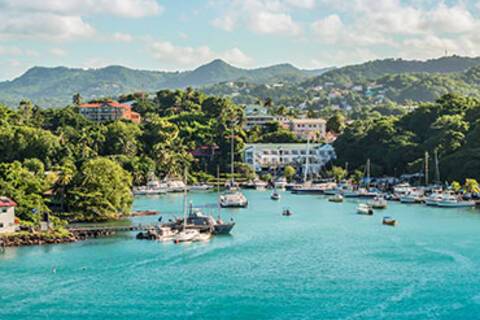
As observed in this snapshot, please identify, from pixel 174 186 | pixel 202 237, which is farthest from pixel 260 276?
pixel 174 186

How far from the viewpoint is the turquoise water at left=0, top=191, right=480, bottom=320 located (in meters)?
31.5

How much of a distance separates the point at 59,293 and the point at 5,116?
2780 inches

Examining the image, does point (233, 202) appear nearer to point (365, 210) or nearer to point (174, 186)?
point (365, 210)

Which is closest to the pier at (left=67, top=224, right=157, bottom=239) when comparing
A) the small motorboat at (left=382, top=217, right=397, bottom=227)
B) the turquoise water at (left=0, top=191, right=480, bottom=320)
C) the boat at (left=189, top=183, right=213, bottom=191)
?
the turquoise water at (left=0, top=191, right=480, bottom=320)

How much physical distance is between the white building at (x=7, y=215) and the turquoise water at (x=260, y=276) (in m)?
2.48

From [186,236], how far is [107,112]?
243ft

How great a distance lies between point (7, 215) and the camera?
148 feet

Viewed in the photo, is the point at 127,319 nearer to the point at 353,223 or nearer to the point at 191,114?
the point at 353,223

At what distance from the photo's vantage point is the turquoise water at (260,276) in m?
31.5

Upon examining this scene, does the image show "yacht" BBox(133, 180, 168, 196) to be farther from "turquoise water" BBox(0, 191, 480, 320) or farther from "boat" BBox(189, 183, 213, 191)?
"turquoise water" BBox(0, 191, 480, 320)

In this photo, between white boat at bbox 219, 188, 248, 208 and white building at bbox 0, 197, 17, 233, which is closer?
white building at bbox 0, 197, 17, 233

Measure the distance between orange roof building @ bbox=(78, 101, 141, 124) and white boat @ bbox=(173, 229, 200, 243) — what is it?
70271mm

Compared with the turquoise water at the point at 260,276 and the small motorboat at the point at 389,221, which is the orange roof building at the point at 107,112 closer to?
the small motorboat at the point at 389,221

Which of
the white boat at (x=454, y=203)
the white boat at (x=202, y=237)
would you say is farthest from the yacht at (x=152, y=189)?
the white boat at (x=202, y=237)
